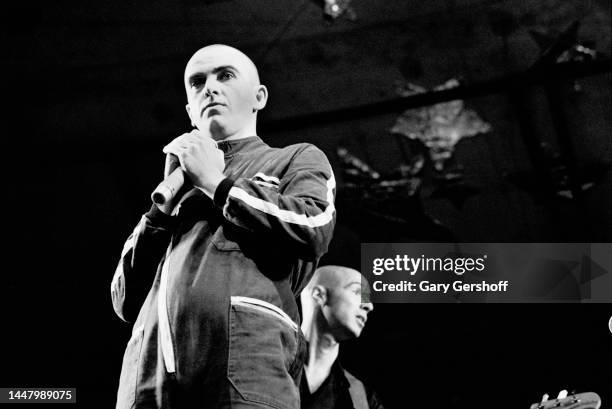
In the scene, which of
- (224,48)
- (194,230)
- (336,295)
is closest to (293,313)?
(194,230)

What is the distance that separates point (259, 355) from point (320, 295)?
1688mm

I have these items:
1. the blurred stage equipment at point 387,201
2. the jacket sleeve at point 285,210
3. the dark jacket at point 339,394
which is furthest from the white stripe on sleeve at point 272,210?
the blurred stage equipment at point 387,201

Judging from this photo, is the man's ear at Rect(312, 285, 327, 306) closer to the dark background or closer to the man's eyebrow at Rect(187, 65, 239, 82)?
the dark background

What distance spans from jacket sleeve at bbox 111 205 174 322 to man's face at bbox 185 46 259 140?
214mm

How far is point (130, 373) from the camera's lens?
129cm

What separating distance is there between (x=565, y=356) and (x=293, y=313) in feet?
5.19

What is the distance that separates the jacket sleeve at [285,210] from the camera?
1.25 metres

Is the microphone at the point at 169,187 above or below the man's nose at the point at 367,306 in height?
below

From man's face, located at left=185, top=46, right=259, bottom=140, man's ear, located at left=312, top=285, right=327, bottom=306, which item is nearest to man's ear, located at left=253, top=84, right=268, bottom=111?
man's face, located at left=185, top=46, right=259, bottom=140

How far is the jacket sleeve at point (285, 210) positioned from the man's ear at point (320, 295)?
1.56 meters

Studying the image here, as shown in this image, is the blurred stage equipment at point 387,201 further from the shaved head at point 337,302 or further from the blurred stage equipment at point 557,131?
the blurred stage equipment at point 557,131

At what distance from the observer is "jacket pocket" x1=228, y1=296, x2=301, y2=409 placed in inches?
47.0

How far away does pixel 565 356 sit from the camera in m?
2.62

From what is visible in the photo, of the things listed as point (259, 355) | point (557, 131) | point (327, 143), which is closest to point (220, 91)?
point (259, 355)
